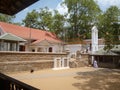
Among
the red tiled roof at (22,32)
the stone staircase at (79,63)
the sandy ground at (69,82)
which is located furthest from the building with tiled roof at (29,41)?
the sandy ground at (69,82)

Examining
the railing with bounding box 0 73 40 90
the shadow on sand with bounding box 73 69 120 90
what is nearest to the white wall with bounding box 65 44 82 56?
the shadow on sand with bounding box 73 69 120 90

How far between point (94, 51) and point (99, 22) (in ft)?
46.8

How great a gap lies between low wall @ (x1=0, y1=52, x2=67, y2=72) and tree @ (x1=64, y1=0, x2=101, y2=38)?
77.7 ft

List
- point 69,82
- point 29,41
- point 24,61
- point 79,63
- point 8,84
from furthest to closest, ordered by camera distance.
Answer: point 29,41, point 79,63, point 24,61, point 69,82, point 8,84

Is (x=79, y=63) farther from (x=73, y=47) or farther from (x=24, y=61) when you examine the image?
(x=24, y=61)

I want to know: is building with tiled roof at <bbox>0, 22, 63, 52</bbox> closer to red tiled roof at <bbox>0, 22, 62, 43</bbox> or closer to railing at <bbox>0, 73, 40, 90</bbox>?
red tiled roof at <bbox>0, 22, 62, 43</bbox>

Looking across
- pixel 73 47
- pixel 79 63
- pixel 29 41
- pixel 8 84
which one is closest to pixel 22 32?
pixel 29 41

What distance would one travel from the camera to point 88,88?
14.5m

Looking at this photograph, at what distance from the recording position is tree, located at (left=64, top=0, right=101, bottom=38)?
49.4 metres

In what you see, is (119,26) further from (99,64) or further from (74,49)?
(74,49)

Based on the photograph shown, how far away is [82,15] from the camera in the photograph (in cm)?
5019

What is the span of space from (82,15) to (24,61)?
29.4 meters

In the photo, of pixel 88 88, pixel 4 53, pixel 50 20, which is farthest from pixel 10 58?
pixel 50 20

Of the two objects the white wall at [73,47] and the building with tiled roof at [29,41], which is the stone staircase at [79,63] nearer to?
the building with tiled roof at [29,41]
